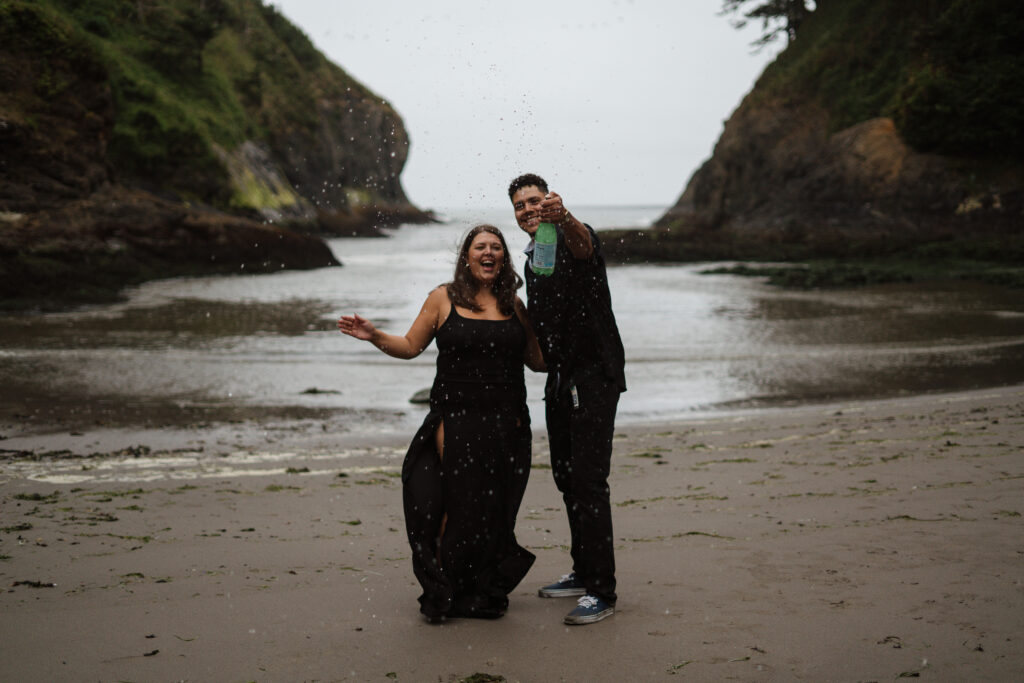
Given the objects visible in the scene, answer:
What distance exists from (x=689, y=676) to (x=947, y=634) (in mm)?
1104

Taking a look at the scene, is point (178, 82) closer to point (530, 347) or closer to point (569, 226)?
point (530, 347)

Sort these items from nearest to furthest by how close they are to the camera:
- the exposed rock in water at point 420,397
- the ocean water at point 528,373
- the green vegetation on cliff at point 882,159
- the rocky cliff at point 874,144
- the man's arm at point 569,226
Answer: the man's arm at point 569,226 < the exposed rock in water at point 420,397 < the ocean water at point 528,373 < the green vegetation on cliff at point 882,159 < the rocky cliff at point 874,144

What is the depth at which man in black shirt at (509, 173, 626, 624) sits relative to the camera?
→ 4.07 metres

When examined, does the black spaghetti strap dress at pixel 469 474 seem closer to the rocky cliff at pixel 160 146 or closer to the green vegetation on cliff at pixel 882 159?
the rocky cliff at pixel 160 146

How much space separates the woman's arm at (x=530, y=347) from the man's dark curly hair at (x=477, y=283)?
0.08 meters

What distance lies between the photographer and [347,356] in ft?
51.1

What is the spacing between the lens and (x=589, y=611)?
3984mm

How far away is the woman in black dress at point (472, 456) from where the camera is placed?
4055 mm

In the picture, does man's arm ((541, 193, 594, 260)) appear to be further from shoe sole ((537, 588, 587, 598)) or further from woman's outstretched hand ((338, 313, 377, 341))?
shoe sole ((537, 588, 587, 598))

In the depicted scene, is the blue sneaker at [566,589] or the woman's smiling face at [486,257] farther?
the blue sneaker at [566,589]

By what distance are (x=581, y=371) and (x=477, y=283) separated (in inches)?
25.2

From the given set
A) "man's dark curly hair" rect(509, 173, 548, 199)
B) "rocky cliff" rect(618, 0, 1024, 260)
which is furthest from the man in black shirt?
"rocky cliff" rect(618, 0, 1024, 260)

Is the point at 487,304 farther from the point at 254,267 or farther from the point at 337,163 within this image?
the point at 337,163

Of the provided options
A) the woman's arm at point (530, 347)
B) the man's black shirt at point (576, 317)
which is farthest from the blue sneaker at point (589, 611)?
the woman's arm at point (530, 347)
